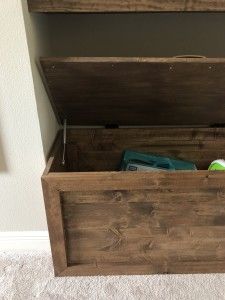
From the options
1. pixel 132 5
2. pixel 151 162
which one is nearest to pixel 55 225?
pixel 151 162

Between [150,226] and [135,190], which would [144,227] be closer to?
[150,226]

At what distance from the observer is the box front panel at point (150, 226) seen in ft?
3.13

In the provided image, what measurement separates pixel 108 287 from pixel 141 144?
0.60 m

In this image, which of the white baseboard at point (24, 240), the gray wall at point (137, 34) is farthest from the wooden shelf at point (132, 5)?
the white baseboard at point (24, 240)

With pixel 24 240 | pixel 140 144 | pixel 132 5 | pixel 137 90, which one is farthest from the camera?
pixel 140 144

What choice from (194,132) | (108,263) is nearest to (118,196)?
(108,263)

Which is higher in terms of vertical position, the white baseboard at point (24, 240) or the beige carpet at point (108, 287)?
the white baseboard at point (24, 240)

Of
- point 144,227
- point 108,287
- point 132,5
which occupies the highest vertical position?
point 132,5

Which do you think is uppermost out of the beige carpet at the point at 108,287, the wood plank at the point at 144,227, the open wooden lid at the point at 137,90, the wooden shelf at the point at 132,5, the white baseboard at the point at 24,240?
the wooden shelf at the point at 132,5

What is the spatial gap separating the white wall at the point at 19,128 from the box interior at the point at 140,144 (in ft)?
0.58

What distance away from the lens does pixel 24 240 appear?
A: 3.97 ft

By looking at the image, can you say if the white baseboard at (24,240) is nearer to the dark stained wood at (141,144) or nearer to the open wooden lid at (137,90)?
the dark stained wood at (141,144)

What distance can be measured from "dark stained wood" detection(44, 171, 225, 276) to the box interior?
0.35 meters

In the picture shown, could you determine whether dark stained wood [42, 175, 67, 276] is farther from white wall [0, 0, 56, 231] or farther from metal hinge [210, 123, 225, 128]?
metal hinge [210, 123, 225, 128]
